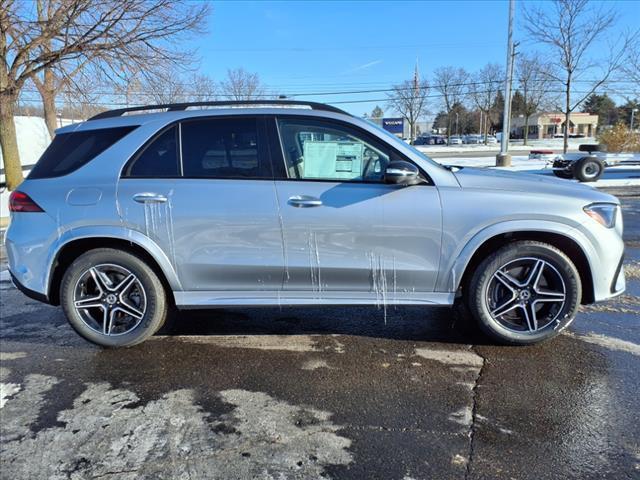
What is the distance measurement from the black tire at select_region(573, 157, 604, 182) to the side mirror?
13.7m

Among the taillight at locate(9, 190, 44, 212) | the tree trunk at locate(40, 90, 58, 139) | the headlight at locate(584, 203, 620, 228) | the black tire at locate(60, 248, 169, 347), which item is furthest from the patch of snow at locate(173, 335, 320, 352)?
the tree trunk at locate(40, 90, 58, 139)

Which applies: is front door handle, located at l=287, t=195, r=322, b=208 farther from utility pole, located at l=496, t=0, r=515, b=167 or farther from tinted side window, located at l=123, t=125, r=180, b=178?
utility pole, located at l=496, t=0, r=515, b=167

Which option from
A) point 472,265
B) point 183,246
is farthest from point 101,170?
point 472,265

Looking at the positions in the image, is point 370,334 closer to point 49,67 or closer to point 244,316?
point 244,316

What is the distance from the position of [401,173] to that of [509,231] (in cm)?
90

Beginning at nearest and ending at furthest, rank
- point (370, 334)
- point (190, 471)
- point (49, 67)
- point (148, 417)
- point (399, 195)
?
1. point (190, 471)
2. point (148, 417)
3. point (399, 195)
4. point (370, 334)
5. point (49, 67)

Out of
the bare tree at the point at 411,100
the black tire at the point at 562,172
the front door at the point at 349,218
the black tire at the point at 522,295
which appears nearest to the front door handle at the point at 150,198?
the front door at the point at 349,218

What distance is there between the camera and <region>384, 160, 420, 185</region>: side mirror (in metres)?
3.24

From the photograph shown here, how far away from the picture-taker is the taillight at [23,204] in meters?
3.54

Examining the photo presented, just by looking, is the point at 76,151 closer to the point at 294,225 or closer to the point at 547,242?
the point at 294,225

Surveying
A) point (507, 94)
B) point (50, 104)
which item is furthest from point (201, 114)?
point (507, 94)

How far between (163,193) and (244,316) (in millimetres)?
1555

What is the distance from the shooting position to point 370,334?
3932 millimetres

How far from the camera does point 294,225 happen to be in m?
3.38
